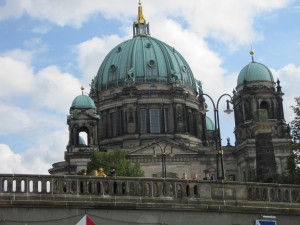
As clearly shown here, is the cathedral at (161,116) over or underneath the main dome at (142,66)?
underneath

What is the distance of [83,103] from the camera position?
84312 millimetres

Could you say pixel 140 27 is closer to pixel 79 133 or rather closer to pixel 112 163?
pixel 79 133

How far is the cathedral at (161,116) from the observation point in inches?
3130

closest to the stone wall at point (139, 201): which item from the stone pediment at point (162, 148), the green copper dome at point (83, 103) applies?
the stone pediment at point (162, 148)

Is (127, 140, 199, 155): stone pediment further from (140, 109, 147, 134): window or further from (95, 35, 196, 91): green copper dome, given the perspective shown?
(95, 35, 196, 91): green copper dome

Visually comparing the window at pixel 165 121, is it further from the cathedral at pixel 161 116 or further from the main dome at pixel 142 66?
the main dome at pixel 142 66

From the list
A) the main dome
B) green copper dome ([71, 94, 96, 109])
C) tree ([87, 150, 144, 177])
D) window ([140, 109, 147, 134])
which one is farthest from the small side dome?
tree ([87, 150, 144, 177])

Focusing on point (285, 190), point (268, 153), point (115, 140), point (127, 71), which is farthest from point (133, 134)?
point (285, 190)

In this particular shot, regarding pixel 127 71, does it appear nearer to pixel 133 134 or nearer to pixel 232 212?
pixel 133 134

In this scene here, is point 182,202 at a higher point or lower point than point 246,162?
lower

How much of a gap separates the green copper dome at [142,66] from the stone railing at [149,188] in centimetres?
6330

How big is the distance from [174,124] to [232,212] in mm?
61917

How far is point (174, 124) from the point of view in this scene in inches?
3420

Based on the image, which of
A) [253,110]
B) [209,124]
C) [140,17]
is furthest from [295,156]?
[140,17]
